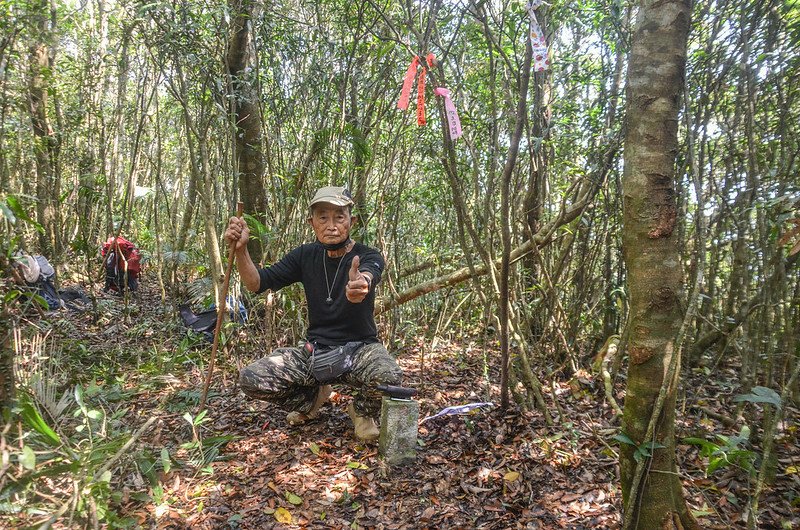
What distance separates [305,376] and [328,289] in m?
0.64

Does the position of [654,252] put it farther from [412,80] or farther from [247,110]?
[247,110]

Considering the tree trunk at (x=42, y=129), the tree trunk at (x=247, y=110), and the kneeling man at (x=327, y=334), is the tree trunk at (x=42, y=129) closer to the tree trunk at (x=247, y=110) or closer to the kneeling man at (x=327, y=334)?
the tree trunk at (x=247, y=110)

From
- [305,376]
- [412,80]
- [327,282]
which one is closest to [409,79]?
[412,80]

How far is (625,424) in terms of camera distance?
194cm

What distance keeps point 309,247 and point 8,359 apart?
1872 millimetres

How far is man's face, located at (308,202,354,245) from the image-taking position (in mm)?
3234

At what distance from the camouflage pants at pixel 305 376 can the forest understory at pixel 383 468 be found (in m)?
0.31

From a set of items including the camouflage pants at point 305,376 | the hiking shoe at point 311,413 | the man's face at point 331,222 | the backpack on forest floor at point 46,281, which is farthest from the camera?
the backpack on forest floor at point 46,281

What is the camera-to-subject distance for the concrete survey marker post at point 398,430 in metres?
2.85

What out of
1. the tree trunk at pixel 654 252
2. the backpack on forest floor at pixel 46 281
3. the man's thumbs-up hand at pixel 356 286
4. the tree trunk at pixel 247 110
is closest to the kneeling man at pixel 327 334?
the man's thumbs-up hand at pixel 356 286

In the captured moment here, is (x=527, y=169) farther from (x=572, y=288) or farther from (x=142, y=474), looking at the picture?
(x=142, y=474)

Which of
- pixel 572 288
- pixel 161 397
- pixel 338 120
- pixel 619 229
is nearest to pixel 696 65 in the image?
pixel 619 229

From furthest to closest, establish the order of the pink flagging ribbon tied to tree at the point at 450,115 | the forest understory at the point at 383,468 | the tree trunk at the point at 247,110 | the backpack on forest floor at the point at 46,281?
the backpack on forest floor at the point at 46,281 → the tree trunk at the point at 247,110 → the pink flagging ribbon tied to tree at the point at 450,115 → the forest understory at the point at 383,468

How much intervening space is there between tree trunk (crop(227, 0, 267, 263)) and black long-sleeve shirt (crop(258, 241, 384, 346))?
1236 mm
